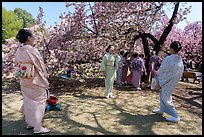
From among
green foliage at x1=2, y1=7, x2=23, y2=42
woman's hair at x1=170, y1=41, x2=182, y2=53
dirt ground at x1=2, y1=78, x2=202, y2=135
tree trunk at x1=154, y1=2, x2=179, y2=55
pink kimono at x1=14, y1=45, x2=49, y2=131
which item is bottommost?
dirt ground at x1=2, y1=78, x2=202, y2=135

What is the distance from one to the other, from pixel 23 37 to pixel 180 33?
18.9 m

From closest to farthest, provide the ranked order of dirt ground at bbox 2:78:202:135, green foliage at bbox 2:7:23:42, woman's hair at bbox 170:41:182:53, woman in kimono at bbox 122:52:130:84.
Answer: dirt ground at bbox 2:78:202:135 → woman's hair at bbox 170:41:182:53 → woman in kimono at bbox 122:52:130:84 → green foliage at bbox 2:7:23:42

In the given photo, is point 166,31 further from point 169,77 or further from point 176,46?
point 169,77

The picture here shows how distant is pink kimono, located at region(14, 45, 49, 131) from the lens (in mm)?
3751

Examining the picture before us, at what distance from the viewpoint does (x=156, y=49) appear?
10375 mm

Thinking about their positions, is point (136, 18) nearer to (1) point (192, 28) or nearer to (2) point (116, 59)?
(2) point (116, 59)

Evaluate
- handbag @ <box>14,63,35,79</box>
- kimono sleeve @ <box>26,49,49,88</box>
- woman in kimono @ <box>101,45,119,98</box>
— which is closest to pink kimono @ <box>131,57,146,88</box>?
woman in kimono @ <box>101,45,119,98</box>

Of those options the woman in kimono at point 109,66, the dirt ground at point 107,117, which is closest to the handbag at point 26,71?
the dirt ground at point 107,117

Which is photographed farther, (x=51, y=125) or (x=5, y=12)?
(x=5, y=12)

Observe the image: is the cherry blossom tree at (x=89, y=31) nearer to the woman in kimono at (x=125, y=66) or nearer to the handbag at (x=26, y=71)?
the woman in kimono at (x=125, y=66)

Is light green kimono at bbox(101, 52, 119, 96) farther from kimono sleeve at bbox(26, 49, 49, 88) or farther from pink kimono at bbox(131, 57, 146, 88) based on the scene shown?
kimono sleeve at bbox(26, 49, 49, 88)

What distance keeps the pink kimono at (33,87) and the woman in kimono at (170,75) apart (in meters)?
2.39

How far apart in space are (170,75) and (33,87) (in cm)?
266

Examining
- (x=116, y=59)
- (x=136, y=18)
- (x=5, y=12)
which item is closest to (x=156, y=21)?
(x=136, y=18)
